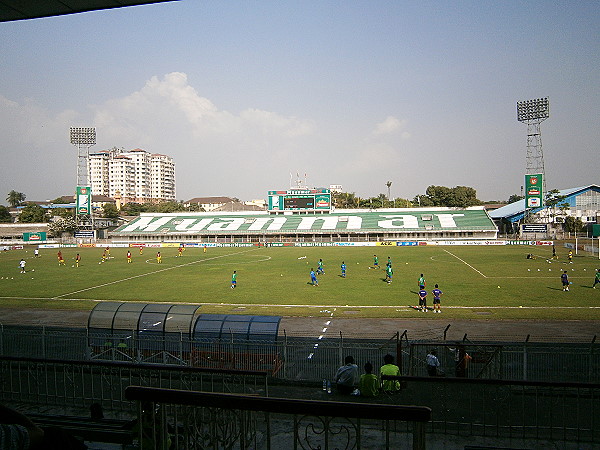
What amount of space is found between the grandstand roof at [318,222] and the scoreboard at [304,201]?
207 centimetres

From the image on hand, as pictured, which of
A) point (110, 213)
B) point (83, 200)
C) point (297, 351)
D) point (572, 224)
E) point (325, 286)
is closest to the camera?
point (297, 351)

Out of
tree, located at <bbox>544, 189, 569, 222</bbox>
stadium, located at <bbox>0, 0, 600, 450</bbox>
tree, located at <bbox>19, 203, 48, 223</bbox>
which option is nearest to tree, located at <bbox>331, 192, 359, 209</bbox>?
tree, located at <bbox>544, 189, 569, 222</bbox>

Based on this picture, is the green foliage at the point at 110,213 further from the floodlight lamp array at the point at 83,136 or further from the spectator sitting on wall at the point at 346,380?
the spectator sitting on wall at the point at 346,380

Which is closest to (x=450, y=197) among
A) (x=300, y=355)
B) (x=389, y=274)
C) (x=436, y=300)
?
(x=389, y=274)

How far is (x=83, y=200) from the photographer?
88562mm

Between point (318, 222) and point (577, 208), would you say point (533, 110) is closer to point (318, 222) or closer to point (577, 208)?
point (577, 208)

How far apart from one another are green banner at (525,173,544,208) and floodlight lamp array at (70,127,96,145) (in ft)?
284

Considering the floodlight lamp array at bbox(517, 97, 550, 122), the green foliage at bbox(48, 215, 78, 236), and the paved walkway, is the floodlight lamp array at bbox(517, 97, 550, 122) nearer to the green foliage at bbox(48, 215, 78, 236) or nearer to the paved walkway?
the paved walkway

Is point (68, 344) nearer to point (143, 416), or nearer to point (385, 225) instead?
point (143, 416)

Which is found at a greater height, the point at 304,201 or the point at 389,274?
the point at 304,201

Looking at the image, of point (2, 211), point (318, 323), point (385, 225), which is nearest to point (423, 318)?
point (318, 323)

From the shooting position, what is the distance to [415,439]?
3299 mm

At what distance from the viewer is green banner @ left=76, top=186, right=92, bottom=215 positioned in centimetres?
8844

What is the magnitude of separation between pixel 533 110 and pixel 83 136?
9081 centimetres
